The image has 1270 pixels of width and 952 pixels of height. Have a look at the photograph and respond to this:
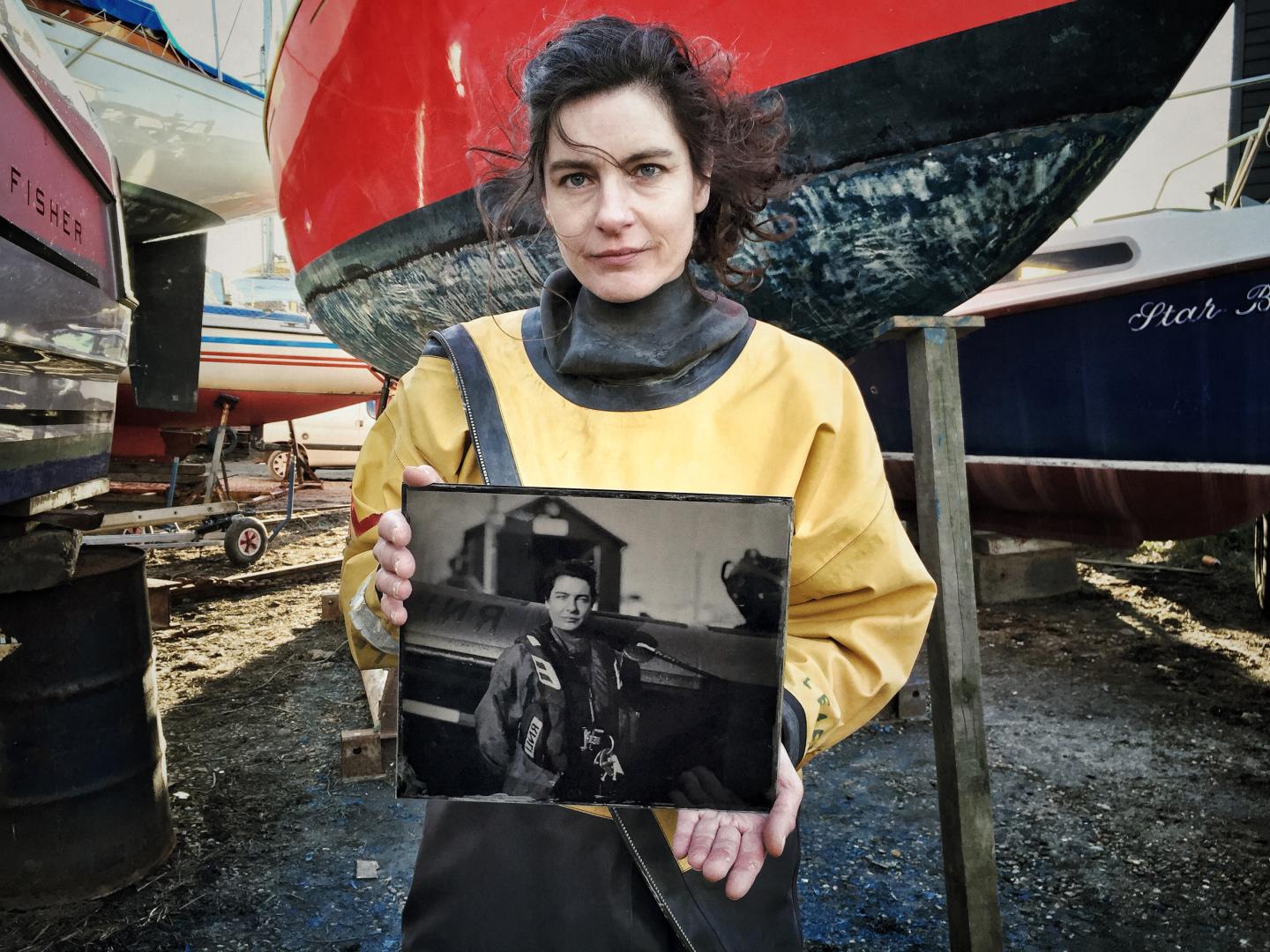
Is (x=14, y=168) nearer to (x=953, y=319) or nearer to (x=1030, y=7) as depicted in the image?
(x=953, y=319)

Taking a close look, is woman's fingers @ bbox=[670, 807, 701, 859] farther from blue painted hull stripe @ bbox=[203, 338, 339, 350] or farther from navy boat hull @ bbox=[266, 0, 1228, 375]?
blue painted hull stripe @ bbox=[203, 338, 339, 350]

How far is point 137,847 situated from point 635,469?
1.96 meters

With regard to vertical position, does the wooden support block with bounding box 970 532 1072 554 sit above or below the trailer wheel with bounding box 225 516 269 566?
below

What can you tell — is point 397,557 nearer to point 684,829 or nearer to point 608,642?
point 608,642

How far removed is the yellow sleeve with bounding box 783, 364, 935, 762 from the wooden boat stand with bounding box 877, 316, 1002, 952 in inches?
38.0

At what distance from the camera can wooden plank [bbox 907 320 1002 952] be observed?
1711mm

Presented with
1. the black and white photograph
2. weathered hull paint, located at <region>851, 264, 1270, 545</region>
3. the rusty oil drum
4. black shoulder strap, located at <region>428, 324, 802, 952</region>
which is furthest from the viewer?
weathered hull paint, located at <region>851, 264, 1270, 545</region>

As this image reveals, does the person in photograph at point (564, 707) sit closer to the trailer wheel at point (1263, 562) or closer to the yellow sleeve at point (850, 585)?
the yellow sleeve at point (850, 585)

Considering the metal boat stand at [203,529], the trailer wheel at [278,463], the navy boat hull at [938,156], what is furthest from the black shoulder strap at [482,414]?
the trailer wheel at [278,463]

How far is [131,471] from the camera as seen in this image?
643cm

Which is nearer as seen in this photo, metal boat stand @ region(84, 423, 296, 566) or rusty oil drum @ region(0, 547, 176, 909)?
rusty oil drum @ region(0, 547, 176, 909)

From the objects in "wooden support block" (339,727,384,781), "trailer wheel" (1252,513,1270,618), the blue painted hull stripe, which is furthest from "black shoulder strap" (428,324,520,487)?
the blue painted hull stripe

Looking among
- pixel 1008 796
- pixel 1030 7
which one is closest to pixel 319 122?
pixel 1030 7

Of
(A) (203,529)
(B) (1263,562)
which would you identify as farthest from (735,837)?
(A) (203,529)
